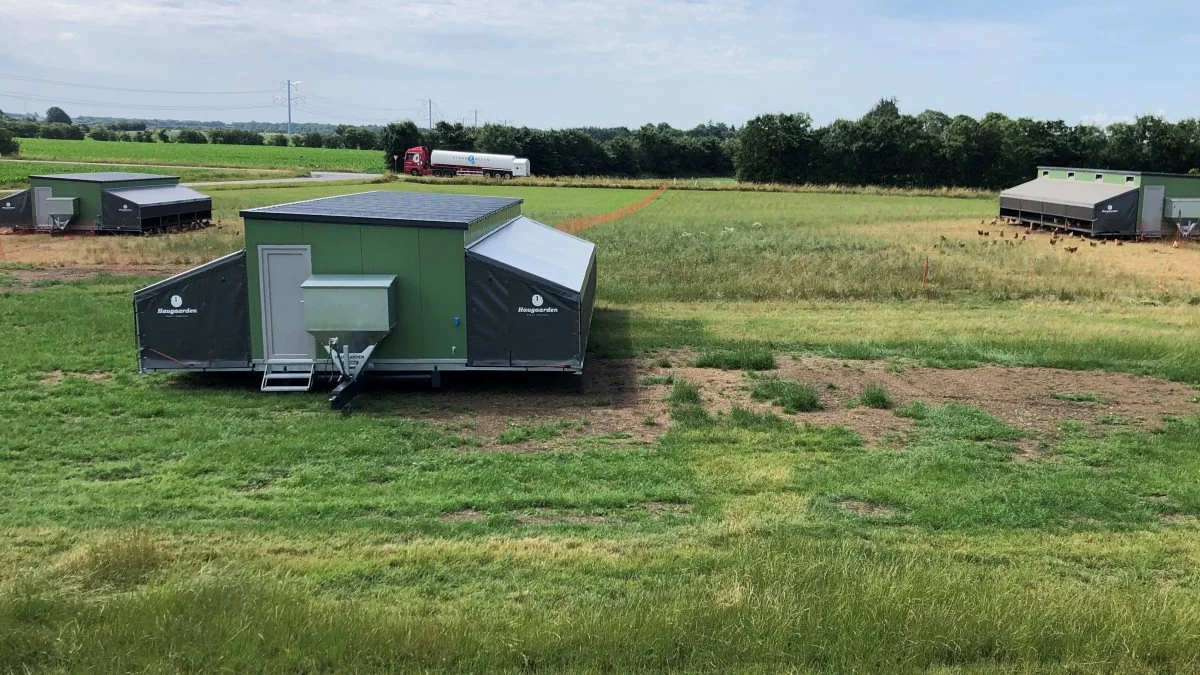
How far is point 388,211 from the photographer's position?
1645 centimetres

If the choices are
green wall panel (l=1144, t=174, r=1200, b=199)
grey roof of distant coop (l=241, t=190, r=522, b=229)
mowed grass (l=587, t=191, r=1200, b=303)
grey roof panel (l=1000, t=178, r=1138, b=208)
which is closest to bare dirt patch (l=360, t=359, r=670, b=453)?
grey roof of distant coop (l=241, t=190, r=522, b=229)

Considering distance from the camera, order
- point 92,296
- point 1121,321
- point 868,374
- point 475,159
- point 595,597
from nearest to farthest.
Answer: point 595,597
point 868,374
point 1121,321
point 92,296
point 475,159

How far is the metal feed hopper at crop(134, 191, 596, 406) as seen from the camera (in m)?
14.9

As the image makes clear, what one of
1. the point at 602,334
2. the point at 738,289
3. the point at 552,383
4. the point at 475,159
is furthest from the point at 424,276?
the point at 475,159

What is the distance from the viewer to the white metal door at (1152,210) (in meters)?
41.4

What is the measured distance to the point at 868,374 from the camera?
16219mm

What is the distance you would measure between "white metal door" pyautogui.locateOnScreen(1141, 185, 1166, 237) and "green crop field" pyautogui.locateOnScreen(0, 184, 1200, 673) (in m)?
21.9

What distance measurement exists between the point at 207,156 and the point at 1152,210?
95.9 metres

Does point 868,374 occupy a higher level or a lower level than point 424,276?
lower

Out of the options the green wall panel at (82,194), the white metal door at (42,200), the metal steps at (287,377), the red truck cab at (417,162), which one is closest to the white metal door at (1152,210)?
the metal steps at (287,377)

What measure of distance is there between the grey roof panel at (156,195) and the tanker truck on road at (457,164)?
51590 millimetres

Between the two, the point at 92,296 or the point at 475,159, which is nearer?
the point at 92,296

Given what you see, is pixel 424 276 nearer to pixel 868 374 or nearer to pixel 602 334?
pixel 602 334

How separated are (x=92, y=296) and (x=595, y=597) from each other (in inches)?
812
